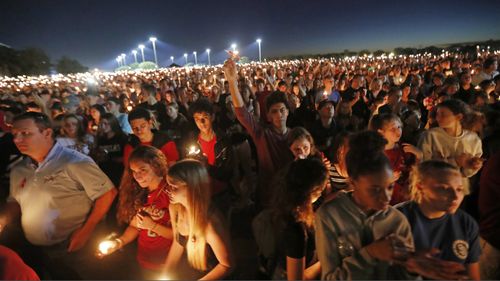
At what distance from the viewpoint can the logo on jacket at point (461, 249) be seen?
1929 mm

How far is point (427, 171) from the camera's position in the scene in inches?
77.7

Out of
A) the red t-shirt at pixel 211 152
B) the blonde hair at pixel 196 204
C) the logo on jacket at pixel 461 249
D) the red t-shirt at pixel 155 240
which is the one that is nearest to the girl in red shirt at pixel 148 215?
the red t-shirt at pixel 155 240

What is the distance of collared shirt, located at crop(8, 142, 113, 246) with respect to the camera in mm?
2992

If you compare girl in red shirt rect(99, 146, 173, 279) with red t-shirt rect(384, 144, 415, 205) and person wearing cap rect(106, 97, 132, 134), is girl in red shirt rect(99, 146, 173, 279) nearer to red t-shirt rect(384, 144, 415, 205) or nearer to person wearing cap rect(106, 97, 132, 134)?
red t-shirt rect(384, 144, 415, 205)

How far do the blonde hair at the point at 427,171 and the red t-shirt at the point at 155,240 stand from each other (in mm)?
2022

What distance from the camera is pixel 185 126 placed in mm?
6227

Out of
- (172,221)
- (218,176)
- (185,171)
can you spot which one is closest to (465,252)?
(185,171)

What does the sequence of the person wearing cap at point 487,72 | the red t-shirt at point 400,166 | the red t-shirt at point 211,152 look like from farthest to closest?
1. the person wearing cap at point 487,72
2. the red t-shirt at point 211,152
3. the red t-shirt at point 400,166

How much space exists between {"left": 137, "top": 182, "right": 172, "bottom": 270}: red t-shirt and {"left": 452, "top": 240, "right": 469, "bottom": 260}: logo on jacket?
216 cm

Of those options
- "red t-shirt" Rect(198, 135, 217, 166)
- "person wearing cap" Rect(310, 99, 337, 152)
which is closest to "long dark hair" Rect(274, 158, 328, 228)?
"red t-shirt" Rect(198, 135, 217, 166)

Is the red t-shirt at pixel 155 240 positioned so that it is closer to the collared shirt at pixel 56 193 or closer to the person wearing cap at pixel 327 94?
the collared shirt at pixel 56 193

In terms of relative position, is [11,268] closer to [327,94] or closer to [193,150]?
[193,150]

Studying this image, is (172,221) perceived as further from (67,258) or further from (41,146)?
(41,146)

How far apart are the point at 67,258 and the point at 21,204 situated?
27.6 inches
